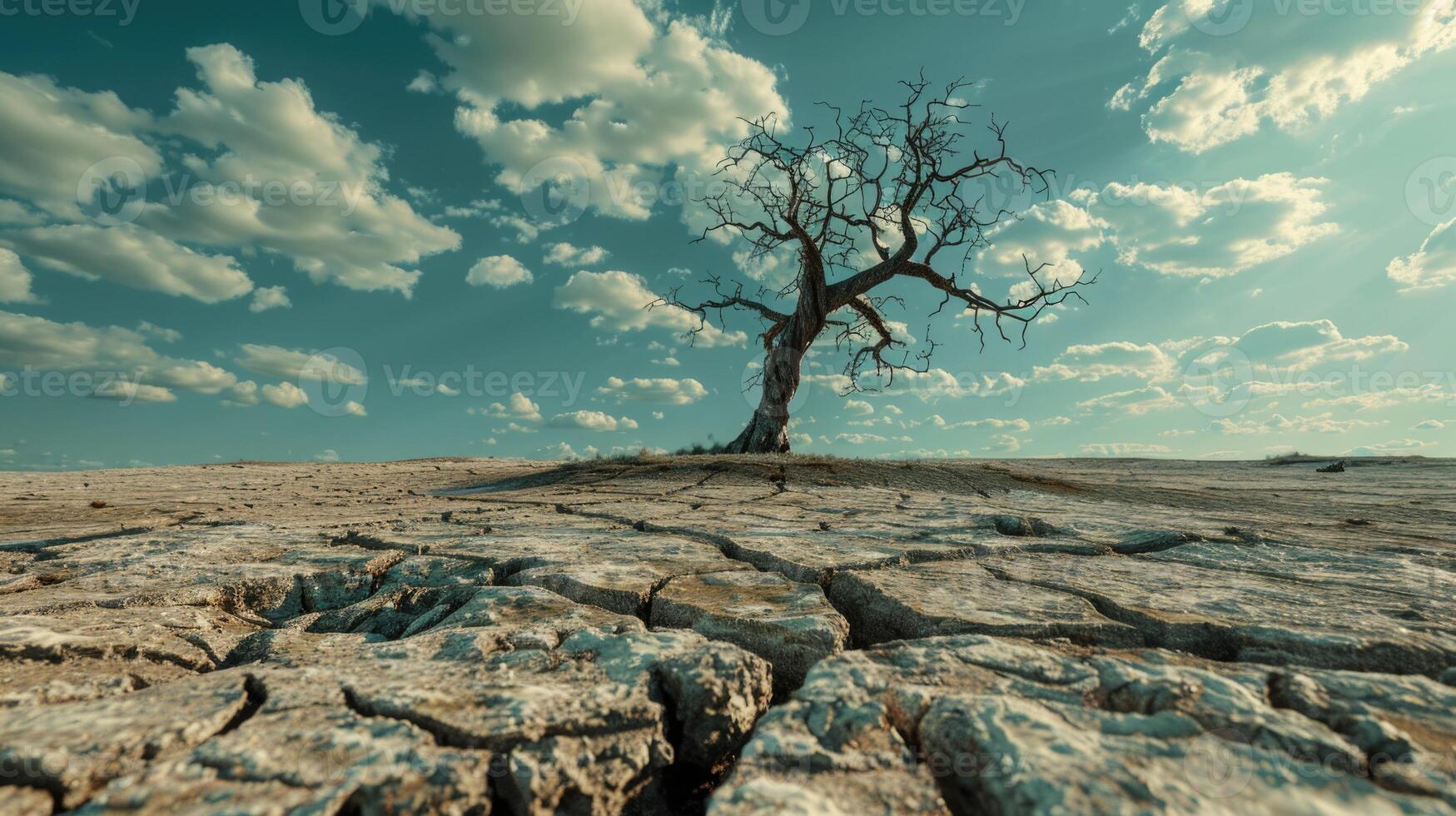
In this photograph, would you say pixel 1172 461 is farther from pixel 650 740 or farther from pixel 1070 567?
pixel 650 740

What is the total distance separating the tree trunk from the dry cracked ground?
626 centimetres

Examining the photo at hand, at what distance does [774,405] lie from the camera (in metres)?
9.52

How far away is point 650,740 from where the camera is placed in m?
1.11

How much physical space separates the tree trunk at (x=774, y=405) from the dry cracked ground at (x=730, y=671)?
626 centimetres

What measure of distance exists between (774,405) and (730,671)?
831cm

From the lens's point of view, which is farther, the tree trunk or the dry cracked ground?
the tree trunk

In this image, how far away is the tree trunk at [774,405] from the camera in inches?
368

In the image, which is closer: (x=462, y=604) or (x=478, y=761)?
A: (x=478, y=761)

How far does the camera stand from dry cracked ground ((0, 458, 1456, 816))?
89 cm

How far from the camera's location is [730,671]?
1.26m

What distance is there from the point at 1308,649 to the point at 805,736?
1.24m

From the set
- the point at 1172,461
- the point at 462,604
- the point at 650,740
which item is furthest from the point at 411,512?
the point at 1172,461

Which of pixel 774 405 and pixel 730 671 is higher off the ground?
pixel 774 405

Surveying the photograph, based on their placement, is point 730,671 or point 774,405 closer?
point 730,671
